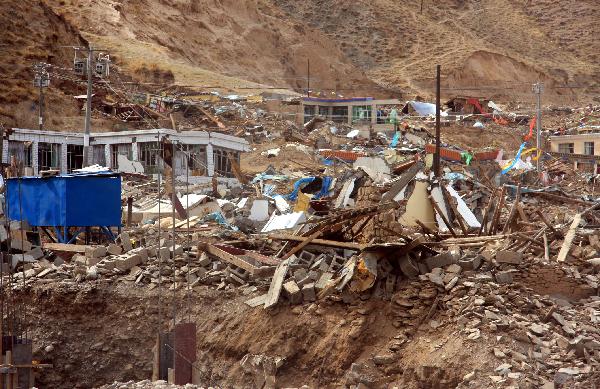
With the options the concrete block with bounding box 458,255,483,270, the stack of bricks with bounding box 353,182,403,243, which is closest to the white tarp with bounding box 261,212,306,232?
the stack of bricks with bounding box 353,182,403,243

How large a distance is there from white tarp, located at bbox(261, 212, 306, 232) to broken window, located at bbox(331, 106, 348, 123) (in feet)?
88.3

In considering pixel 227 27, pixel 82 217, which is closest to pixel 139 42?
pixel 227 27

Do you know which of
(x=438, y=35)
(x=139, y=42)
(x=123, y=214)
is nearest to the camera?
(x=123, y=214)

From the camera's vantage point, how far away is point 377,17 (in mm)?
82812

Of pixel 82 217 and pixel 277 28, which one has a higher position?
pixel 277 28

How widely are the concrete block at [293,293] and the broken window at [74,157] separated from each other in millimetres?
15928

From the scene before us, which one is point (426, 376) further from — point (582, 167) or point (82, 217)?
point (582, 167)

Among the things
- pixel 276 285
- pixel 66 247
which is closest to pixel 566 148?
pixel 66 247

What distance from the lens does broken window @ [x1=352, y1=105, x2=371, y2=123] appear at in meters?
48.0

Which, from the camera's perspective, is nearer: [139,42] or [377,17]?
[139,42]

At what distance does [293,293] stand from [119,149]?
15572 millimetres

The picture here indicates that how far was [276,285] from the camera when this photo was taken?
16547 millimetres

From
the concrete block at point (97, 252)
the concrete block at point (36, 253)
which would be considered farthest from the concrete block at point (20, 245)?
the concrete block at point (97, 252)

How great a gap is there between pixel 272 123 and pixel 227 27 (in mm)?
23852
